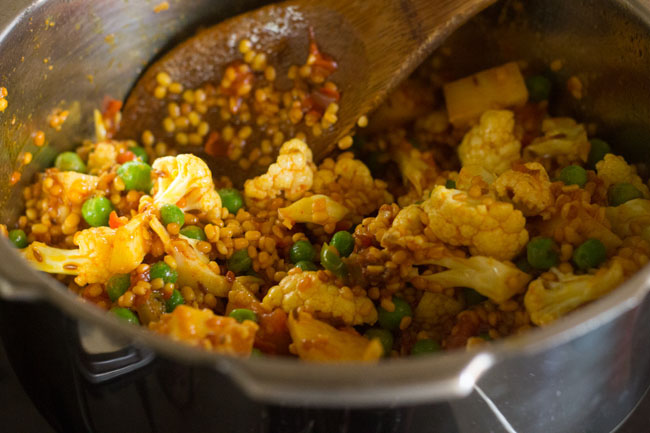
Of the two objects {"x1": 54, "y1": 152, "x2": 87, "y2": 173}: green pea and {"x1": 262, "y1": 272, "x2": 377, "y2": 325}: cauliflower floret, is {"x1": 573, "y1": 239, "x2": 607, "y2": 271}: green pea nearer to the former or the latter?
{"x1": 262, "y1": 272, "x2": 377, "y2": 325}: cauliflower floret

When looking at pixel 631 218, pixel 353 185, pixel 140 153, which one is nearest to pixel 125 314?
pixel 140 153

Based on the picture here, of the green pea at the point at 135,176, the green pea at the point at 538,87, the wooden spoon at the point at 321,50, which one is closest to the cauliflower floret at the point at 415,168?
the wooden spoon at the point at 321,50

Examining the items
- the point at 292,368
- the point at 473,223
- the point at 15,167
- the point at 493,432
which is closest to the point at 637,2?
the point at 473,223

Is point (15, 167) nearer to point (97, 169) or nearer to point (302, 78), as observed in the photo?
point (97, 169)

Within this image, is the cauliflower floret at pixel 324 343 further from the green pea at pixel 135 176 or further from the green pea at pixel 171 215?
the green pea at pixel 135 176

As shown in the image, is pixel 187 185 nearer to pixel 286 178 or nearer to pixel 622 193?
pixel 286 178

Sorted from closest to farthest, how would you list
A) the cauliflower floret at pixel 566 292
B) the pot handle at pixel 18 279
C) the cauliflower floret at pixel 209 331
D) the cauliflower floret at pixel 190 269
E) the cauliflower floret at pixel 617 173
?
the pot handle at pixel 18 279 < the cauliflower floret at pixel 209 331 < the cauliflower floret at pixel 566 292 < the cauliflower floret at pixel 190 269 < the cauliflower floret at pixel 617 173

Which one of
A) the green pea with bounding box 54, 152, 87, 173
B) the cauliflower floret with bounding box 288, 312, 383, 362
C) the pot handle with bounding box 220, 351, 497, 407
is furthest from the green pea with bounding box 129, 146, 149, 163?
the pot handle with bounding box 220, 351, 497, 407
